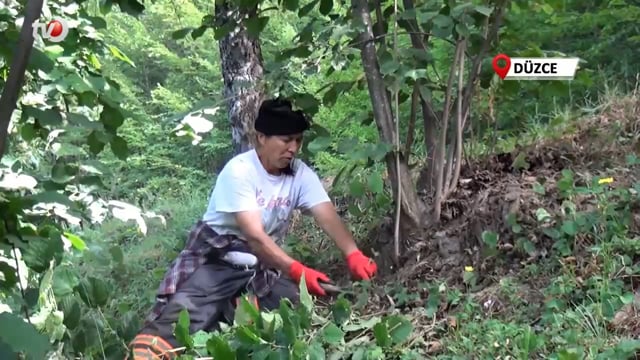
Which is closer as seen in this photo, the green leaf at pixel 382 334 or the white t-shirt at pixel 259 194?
the green leaf at pixel 382 334

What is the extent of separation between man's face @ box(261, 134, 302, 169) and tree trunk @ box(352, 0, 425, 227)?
42 centimetres

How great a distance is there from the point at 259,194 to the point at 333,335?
1121 mm

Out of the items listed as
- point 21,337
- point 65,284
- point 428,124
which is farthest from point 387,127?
point 21,337

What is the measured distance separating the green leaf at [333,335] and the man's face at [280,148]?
3.72 feet

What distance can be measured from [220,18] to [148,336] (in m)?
1.75

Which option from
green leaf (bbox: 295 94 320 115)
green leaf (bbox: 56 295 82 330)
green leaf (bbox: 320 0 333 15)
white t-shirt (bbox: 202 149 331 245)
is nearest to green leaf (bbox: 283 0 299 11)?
green leaf (bbox: 320 0 333 15)

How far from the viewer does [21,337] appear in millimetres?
1312

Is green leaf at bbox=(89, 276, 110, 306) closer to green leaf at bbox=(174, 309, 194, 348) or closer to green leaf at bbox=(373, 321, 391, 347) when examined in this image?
green leaf at bbox=(174, 309, 194, 348)

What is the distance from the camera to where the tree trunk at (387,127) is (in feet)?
12.2

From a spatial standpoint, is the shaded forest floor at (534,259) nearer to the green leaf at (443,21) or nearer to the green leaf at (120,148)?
the green leaf at (443,21)

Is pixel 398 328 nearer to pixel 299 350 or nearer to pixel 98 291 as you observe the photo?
pixel 299 350

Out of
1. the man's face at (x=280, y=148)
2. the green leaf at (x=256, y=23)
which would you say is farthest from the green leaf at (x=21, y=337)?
the green leaf at (x=256, y=23)

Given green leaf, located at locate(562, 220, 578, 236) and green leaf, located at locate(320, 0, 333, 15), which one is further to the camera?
green leaf, located at locate(320, 0, 333, 15)

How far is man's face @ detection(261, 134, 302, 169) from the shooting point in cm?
381
